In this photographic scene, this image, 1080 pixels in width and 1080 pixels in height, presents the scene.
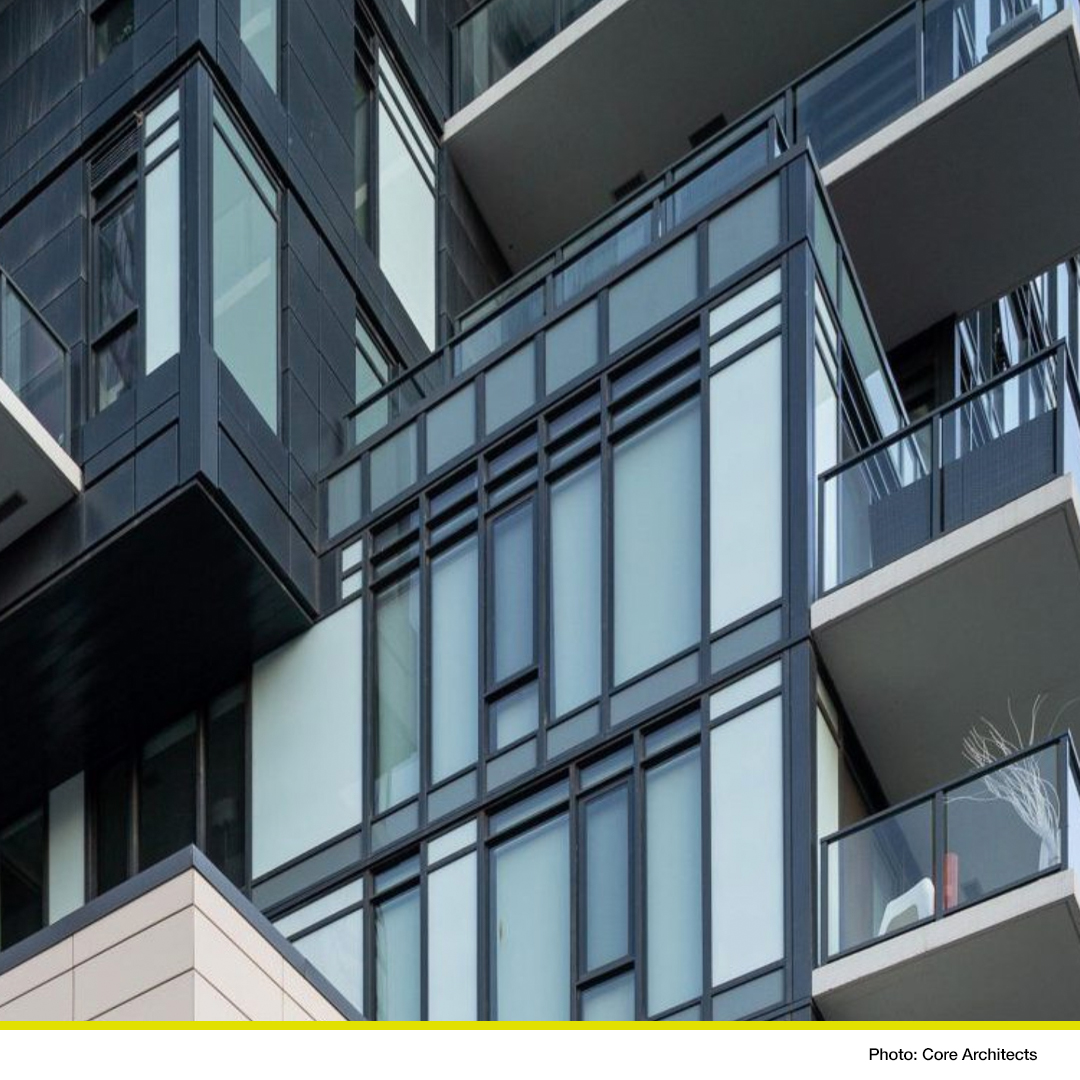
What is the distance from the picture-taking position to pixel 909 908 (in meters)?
19.9

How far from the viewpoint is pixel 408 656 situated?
23.9 metres

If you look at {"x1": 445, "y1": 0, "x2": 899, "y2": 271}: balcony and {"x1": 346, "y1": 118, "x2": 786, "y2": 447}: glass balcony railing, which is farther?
{"x1": 445, "y1": 0, "x2": 899, "y2": 271}: balcony

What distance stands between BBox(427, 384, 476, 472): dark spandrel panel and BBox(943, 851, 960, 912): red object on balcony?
19.9ft

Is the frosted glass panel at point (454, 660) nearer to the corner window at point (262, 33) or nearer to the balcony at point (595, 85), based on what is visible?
the corner window at point (262, 33)

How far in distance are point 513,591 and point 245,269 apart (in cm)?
368

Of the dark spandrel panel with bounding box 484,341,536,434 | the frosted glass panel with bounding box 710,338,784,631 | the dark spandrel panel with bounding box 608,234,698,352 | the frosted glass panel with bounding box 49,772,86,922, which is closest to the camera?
the frosted glass panel with bounding box 710,338,784,631

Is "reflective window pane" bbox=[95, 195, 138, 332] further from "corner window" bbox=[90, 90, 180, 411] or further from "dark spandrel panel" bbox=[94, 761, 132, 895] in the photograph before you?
"dark spandrel panel" bbox=[94, 761, 132, 895]

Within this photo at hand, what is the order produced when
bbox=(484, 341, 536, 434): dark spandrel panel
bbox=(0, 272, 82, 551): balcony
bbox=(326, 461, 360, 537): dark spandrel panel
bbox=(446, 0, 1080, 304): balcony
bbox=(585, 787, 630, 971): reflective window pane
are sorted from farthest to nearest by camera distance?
bbox=(446, 0, 1080, 304): balcony < bbox=(326, 461, 360, 537): dark spandrel panel < bbox=(484, 341, 536, 434): dark spandrel panel < bbox=(0, 272, 82, 551): balcony < bbox=(585, 787, 630, 971): reflective window pane

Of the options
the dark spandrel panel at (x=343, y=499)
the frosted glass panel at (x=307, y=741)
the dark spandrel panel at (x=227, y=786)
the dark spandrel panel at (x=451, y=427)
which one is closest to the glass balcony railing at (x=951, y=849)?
the frosted glass panel at (x=307, y=741)

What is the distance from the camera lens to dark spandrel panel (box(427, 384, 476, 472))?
24.4m

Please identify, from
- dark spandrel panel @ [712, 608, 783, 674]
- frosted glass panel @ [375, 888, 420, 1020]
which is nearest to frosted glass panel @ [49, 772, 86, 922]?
frosted glass panel @ [375, 888, 420, 1020]

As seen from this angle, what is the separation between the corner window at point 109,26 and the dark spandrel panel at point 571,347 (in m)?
4.66

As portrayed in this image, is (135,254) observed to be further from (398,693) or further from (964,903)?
(964,903)

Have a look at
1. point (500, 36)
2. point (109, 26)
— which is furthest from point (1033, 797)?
point (500, 36)
